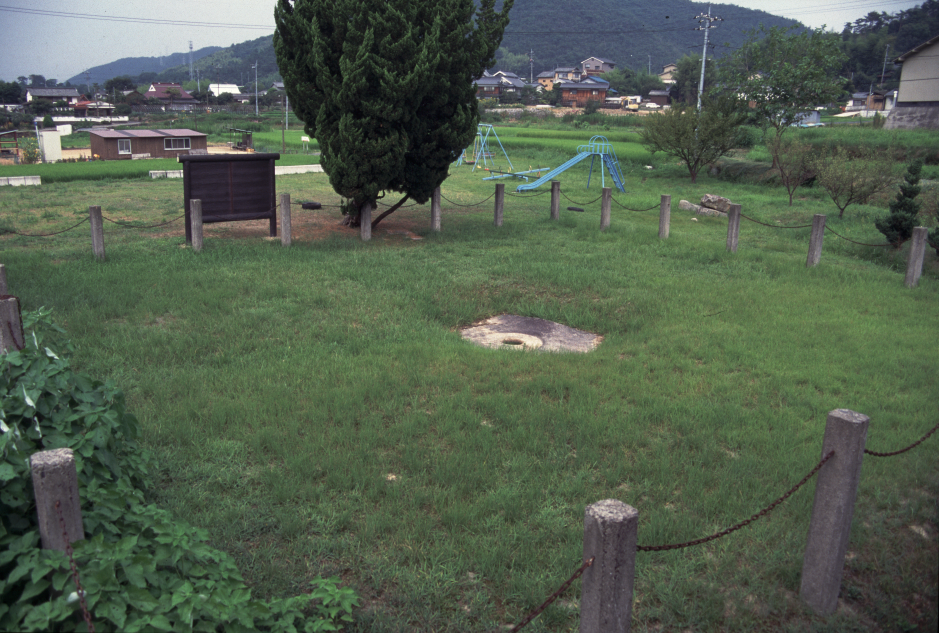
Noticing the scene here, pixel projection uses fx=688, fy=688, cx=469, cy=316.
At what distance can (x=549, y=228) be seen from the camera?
48.8 feet

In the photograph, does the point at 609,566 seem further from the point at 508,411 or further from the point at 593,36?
the point at 593,36

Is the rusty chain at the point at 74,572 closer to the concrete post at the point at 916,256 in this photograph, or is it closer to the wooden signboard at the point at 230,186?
the wooden signboard at the point at 230,186

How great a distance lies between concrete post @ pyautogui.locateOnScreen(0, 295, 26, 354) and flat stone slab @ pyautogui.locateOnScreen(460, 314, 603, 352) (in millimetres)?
4430

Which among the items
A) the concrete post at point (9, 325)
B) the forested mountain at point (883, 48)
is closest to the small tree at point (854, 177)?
the concrete post at point (9, 325)

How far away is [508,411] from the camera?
5.76 meters

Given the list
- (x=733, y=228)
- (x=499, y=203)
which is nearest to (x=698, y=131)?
(x=499, y=203)

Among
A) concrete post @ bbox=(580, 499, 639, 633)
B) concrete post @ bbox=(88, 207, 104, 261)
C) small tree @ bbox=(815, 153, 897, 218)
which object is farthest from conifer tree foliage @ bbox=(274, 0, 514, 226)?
concrete post @ bbox=(580, 499, 639, 633)

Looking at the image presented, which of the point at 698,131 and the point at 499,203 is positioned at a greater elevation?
the point at 698,131

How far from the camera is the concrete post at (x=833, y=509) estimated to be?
345 centimetres

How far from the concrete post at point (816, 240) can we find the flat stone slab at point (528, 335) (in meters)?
5.16

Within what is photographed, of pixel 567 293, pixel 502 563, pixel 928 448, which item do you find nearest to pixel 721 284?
pixel 567 293

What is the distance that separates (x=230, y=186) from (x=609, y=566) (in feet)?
37.5

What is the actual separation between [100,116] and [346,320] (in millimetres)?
81714

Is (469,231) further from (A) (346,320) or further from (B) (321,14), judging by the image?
(A) (346,320)
